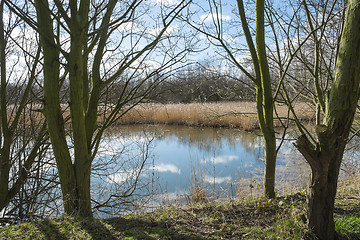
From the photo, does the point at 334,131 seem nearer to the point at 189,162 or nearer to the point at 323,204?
the point at 323,204

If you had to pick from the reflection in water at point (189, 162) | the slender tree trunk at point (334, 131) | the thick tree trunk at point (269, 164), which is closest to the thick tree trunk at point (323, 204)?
the slender tree trunk at point (334, 131)

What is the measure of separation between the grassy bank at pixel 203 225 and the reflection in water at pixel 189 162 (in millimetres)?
1575

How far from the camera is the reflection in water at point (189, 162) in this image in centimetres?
499

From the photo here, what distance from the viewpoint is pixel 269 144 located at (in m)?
3.11

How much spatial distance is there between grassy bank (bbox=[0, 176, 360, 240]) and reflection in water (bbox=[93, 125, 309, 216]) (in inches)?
62.0

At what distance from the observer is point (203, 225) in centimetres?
240

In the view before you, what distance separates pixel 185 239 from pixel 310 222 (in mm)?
905

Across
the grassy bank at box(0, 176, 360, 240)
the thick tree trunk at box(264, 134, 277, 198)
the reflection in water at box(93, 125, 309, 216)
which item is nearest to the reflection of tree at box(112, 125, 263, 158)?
the reflection in water at box(93, 125, 309, 216)

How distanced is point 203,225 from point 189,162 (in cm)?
494

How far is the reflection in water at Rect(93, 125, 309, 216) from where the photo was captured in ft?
16.4

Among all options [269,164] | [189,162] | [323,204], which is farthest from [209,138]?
[323,204]

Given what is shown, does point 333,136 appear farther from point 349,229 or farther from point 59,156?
point 59,156

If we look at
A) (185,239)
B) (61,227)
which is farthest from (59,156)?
(185,239)

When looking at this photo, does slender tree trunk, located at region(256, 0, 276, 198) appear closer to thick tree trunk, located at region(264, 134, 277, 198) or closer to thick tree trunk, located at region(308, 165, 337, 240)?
thick tree trunk, located at region(264, 134, 277, 198)
